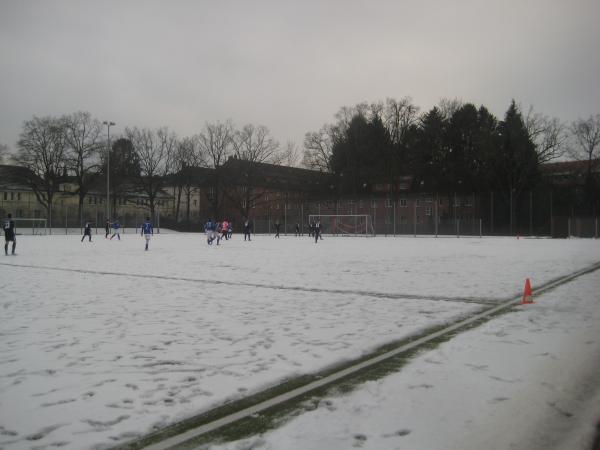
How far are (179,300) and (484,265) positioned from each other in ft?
35.6

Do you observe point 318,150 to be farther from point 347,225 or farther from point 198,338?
point 198,338

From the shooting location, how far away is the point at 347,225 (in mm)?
56719

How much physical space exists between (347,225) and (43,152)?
40.9 m

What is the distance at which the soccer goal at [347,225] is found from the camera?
54.3 meters

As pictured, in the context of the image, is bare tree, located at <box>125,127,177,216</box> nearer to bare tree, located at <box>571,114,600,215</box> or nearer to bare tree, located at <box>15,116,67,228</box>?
bare tree, located at <box>15,116,67,228</box>

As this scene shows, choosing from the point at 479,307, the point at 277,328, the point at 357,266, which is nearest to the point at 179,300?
the point at 277,328

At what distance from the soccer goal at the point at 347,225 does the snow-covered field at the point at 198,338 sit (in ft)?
136

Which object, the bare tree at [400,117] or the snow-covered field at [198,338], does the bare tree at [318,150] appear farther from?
the snow-covered field at [198,338]

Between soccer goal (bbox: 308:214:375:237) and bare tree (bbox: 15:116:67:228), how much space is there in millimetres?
35015

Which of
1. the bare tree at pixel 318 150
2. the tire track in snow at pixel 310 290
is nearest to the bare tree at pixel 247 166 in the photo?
the bare tree at pixel 318 150

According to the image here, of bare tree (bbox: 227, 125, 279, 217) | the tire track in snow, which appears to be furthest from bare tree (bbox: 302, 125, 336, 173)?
the tire track in snow

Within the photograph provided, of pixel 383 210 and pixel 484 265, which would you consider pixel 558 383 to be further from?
→ pixel 383 210

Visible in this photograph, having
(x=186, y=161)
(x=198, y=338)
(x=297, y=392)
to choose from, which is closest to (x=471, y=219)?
(x=186, y=161)

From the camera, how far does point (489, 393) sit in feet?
13.1
